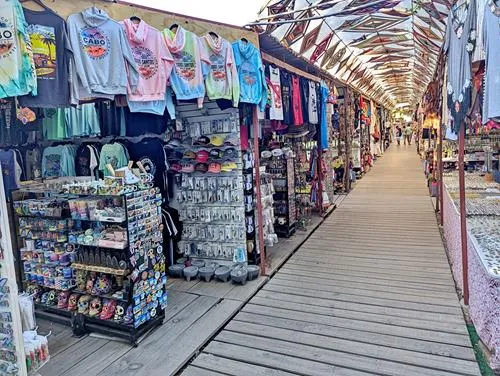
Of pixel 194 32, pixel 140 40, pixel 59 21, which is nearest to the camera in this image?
pixel 59 21

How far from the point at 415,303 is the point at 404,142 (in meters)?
34.4

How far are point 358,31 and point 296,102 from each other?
228 inches

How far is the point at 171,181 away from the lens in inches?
198

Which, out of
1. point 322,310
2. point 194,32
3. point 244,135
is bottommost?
point 322,310

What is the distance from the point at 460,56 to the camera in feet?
10.4

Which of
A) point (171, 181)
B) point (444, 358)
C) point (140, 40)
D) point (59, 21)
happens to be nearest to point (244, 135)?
point (171, 181)

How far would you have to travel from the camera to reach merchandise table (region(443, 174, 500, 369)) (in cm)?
259

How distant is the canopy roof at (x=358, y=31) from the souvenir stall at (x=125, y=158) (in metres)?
1.50

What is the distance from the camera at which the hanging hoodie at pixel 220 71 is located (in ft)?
12.7

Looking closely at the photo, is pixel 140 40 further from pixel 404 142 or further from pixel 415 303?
pixel 404 142

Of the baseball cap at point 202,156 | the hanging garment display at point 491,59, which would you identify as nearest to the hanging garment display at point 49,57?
the baseball cap at point 202,156

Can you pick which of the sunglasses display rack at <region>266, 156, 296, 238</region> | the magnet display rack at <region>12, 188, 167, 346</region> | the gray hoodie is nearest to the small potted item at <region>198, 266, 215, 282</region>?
the magnet display rack at <region>12, 188, 167, 346</region>

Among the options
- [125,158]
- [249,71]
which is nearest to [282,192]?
[249,71]

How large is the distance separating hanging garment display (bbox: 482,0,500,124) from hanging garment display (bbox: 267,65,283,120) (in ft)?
9.20
